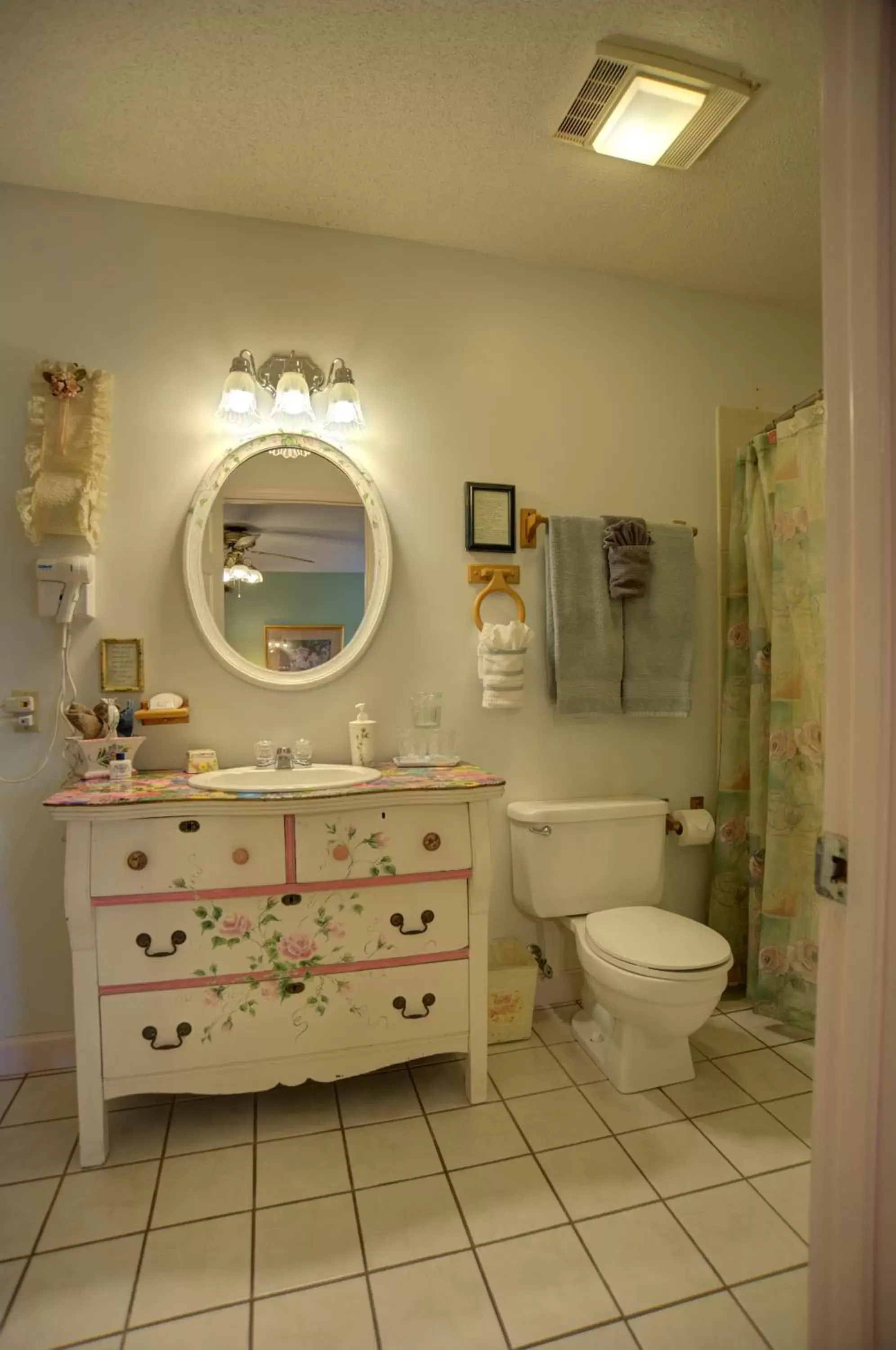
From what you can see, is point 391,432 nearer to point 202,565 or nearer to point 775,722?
point 202,565

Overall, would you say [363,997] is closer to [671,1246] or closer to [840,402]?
[671,1246]

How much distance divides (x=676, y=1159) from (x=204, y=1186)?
1082 mm

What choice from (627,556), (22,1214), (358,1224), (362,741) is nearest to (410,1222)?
(358,1224)

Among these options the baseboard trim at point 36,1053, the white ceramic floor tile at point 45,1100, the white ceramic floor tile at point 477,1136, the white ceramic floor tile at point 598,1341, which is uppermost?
the baseboard trim at point 36,1053

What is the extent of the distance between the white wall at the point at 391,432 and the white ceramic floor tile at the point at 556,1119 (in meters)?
0.54

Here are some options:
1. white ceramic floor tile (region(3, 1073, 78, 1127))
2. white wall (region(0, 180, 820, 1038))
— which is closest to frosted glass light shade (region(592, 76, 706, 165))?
white wall (region(0, 180, 820, 1038))

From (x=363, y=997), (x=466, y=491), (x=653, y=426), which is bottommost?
(x=363, y=997)

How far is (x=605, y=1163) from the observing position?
1534 millimetres

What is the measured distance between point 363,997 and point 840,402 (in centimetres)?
159

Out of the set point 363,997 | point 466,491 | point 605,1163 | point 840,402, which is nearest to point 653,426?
point 466,491

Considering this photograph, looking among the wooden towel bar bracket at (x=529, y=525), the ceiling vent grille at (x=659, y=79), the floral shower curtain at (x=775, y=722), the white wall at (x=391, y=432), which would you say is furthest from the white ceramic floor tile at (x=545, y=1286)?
the ceiling vent grille at (x=659, y=79)

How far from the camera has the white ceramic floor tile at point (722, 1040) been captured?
1.99 meters

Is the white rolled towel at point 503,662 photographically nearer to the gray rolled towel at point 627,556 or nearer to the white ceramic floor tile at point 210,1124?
the gray rolled towel at point 627,556

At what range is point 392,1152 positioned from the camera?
61.9 inches
